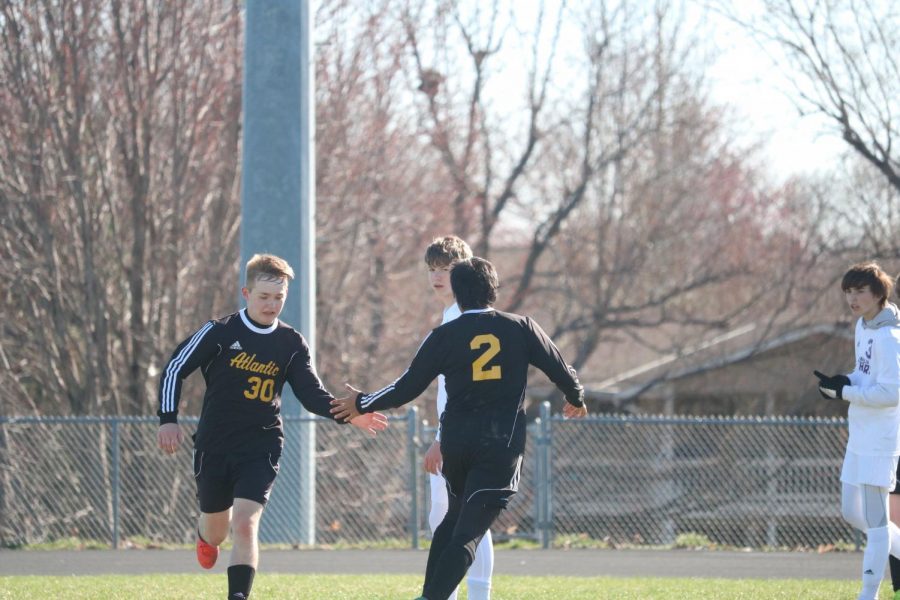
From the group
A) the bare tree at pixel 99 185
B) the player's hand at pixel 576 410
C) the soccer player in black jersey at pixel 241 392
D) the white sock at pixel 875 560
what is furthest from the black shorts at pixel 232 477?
the bare tree at pixel 99 185

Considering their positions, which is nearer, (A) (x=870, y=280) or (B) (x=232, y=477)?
(B) (x=232, y=477)

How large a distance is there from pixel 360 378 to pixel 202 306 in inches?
163

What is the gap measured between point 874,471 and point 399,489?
471 inches

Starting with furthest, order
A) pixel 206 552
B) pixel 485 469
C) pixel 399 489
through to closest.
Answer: pixel 399 489
pixel 206 552
pixel 485 469

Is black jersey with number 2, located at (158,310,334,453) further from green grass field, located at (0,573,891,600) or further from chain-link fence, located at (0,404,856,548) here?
chain-link fence, located at (0,404,856,548)

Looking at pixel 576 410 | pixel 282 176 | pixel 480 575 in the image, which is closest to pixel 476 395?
pixel 576 410

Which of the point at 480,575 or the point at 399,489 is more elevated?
the point at 480,575

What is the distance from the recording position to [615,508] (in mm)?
18109

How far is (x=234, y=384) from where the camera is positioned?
21.9 feet

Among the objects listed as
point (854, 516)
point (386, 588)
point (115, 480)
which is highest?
point (854, 516)

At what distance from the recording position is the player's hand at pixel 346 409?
6.45 m

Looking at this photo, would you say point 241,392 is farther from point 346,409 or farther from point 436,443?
point 436,443

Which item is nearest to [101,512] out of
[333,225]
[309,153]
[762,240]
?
[309,153]

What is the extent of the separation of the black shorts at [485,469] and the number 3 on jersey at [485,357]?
12.6 inches
